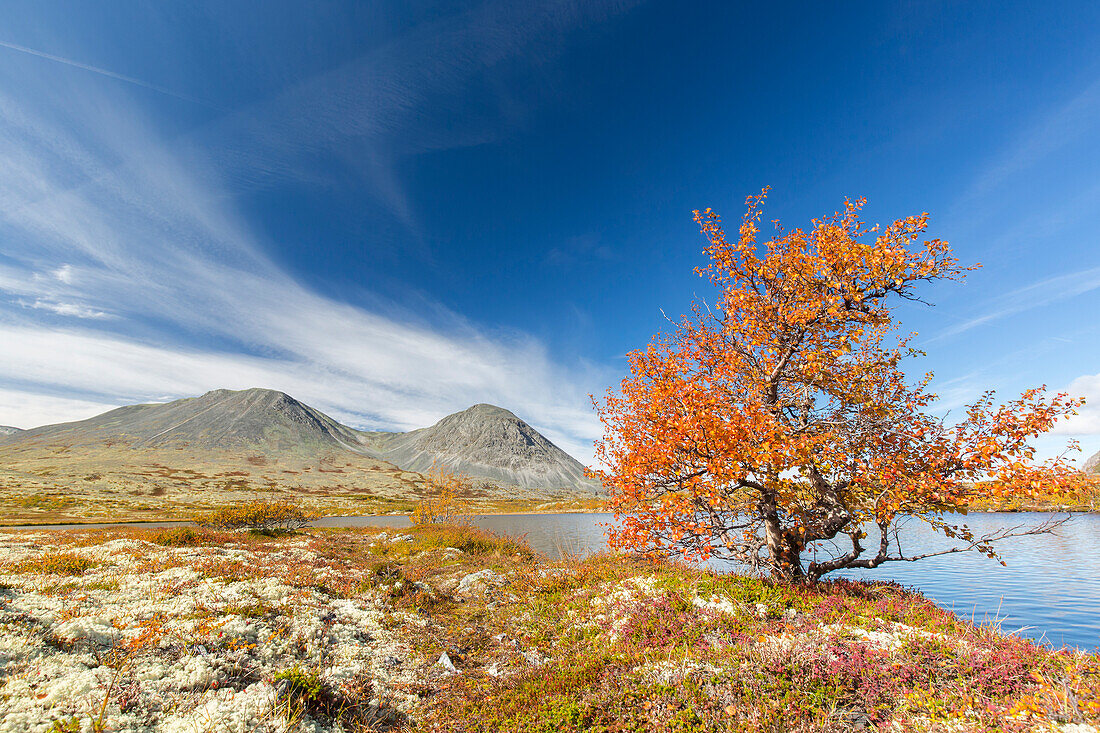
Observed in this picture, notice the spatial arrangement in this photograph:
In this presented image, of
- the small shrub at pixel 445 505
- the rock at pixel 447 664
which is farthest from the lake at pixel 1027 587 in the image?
the small shrub at pixel 445 505

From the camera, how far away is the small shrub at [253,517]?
3612 cm

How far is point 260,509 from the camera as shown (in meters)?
39.4

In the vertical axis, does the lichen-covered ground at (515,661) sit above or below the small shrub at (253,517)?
above

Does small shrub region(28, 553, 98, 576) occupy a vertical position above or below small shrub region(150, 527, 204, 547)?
above

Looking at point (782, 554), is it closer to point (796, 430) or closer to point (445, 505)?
point (796, 430)

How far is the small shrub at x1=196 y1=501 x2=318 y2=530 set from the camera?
119 feet

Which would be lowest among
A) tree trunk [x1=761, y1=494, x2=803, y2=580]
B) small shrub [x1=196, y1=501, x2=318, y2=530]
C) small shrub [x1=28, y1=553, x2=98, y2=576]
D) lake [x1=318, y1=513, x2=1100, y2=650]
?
small shrub [x1=196, y1=501, x2=318, y2=530]

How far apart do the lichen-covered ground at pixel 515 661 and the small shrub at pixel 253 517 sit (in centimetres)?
2332

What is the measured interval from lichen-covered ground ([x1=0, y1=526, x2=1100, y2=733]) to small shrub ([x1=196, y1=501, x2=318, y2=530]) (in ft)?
76.5

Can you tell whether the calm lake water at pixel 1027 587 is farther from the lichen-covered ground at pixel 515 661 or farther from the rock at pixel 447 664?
the rock at pixel 447 664

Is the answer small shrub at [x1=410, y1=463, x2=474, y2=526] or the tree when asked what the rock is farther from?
small shrub at [x1=410, y1=463, x2=474, y2=526]

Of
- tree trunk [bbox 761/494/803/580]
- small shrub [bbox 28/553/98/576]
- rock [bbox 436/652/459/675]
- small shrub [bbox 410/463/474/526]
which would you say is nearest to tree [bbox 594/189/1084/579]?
tree trunk [bbox 761/494/803/580]

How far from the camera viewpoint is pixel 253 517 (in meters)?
38.2

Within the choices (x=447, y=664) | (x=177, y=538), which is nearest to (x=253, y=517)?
(x=177, y=538)
